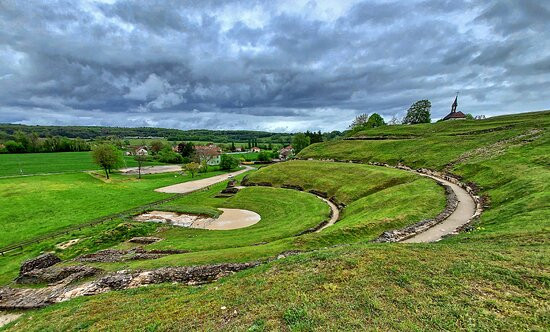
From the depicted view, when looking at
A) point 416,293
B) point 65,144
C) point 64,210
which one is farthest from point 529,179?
point 65,144

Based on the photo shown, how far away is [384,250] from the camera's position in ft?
43.7

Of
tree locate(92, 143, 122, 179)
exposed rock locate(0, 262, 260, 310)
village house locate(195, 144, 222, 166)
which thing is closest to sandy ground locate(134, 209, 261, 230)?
exposed rock locate(0, 262, 260, 310)

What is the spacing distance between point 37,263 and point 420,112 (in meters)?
136

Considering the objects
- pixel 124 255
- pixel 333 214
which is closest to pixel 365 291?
pixel 124 255

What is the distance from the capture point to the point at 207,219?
1578 inches

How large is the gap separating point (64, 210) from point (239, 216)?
33.2 m

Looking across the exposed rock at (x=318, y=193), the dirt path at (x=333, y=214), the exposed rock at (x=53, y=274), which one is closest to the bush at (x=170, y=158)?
the exposed rock at (x=318, y=193)

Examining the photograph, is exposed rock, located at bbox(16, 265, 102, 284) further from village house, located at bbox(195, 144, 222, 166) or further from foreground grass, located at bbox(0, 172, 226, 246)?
village house, located at bbox(195, 144, 222, 166)

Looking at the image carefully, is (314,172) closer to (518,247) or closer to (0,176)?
(518,247)

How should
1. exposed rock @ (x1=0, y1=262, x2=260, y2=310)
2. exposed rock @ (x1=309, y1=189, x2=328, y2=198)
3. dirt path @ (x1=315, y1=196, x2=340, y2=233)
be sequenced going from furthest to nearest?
1. exposed rock @ (x1=309, y1=189, x2=328, y2=198)
2. dirt path @ (x1=315, y1=196, x2=340, y2=233)
3. exposed rock @ (x1=0, y1=262, x2=260, y2=310)

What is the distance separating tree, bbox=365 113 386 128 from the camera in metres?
120

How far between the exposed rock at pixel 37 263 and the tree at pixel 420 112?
13366 centimetres

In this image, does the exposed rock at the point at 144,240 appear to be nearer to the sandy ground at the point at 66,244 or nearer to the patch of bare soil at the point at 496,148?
the sandy ground at the point at 66,244

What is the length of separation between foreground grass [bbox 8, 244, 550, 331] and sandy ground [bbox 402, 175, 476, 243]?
666 cm
